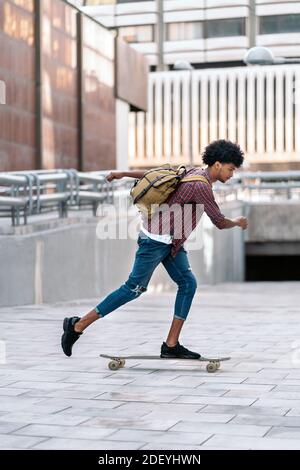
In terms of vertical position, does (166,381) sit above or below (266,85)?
below

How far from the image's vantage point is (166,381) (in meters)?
7.09

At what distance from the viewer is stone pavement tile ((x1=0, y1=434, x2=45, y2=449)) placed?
15.8 ft

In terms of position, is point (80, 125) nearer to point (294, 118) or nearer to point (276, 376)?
point (276, 376)

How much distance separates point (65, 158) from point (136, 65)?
36.0 ft

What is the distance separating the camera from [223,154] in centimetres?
736

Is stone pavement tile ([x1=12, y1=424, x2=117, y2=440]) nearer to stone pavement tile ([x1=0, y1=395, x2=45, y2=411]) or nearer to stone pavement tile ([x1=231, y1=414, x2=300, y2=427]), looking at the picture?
stone pavement tile ([x1=0, y1=395, x2=45, y2=411])

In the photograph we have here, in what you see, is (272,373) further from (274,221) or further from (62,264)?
(274,221)

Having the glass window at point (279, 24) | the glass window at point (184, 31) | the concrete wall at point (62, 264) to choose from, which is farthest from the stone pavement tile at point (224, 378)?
the glass window at point (184, 31)

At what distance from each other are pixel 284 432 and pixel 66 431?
43.9 inches

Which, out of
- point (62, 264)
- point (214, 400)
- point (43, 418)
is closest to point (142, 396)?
point (214, 400)

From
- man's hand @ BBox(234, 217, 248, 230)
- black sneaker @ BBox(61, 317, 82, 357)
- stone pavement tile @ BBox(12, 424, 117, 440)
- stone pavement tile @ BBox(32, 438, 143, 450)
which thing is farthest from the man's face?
stone pavement tile @ BBox(32, 438, 143, 450)

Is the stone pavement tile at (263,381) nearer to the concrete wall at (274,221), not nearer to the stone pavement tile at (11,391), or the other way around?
the stone pavement tile at (11,391)

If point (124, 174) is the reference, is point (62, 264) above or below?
below
